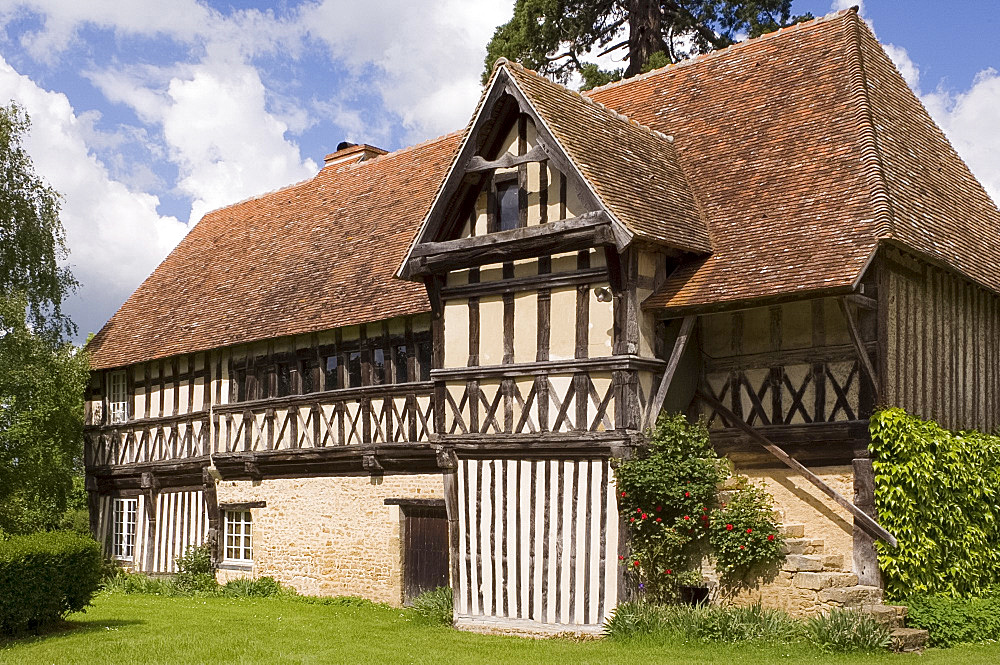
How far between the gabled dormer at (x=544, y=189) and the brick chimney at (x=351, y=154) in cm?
973

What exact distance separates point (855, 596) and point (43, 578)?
9.21 meters

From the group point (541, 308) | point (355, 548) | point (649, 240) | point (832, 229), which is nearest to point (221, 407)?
point (355, 548)

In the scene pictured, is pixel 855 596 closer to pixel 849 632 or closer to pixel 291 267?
pixel 849 632

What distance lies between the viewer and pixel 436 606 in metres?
15.1

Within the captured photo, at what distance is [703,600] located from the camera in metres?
13.1

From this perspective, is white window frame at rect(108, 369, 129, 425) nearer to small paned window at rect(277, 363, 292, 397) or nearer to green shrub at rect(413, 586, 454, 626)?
small paned window at rect(277, 363, 292, 397)

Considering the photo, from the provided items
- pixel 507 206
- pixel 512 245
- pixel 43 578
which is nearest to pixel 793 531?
pixel 512 245

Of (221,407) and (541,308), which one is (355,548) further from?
(541,308)

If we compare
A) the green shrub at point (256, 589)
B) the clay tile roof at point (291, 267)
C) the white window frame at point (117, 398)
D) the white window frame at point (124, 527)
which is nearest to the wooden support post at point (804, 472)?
the clay tile roof at point (291, 267)

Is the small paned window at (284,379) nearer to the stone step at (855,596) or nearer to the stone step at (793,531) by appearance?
the stone step at (793,531)

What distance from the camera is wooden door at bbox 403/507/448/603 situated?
53.8 ft

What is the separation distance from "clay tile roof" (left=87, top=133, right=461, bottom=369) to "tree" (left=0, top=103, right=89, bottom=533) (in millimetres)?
1435

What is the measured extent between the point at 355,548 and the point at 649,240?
747 cm

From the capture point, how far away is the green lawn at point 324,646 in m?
11.4
